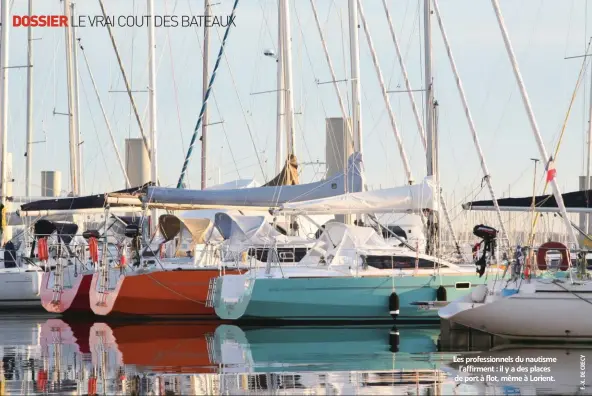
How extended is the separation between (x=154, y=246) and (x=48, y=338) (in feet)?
30.8

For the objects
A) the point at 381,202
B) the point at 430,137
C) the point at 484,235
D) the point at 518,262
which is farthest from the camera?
the point at 430,137

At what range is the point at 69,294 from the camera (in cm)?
3064

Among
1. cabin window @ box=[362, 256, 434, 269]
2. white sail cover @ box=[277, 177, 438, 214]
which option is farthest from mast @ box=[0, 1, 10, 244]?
cabin window @ box=[362, 256, 434, 269]

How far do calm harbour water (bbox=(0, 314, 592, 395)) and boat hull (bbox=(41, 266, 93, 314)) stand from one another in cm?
322

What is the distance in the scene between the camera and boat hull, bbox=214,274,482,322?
1031 inches

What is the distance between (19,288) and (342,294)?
35.8 feet

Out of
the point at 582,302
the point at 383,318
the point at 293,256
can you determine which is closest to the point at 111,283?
the point at 293,256

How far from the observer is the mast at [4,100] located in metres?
37.4

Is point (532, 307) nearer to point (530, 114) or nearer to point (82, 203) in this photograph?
point (530, 114)

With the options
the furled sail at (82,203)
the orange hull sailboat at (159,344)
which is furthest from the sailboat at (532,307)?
the furled sail at (82,203)

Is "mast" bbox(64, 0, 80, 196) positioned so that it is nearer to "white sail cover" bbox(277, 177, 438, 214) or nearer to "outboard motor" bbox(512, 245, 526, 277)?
"white sail cover" bbox(277, 177, 438, 214)

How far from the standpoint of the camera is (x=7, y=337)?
80.7 ft

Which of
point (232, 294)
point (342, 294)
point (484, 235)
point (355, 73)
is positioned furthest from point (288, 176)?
point (484, 235)

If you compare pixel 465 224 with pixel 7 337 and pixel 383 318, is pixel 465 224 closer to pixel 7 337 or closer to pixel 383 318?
pixel 383 318
